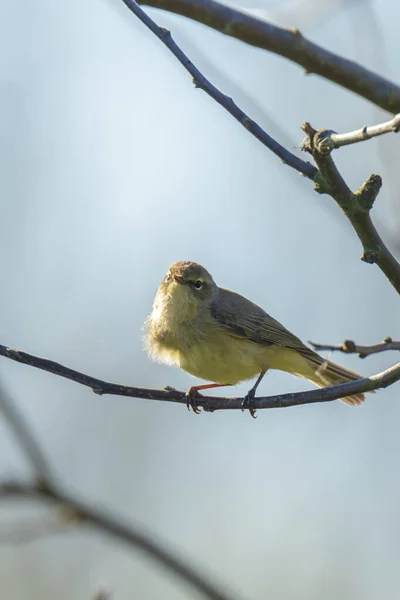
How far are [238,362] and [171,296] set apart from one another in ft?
2.39

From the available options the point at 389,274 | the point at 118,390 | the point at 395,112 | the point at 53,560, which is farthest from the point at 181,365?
the point at 53,560

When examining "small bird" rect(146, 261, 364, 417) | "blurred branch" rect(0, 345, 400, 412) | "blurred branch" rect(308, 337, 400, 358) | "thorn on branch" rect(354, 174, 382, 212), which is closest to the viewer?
"blurred branch" rect(308, 337, 400, 358)

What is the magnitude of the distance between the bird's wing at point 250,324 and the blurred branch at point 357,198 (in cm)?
308

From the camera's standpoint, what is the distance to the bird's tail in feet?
18.6

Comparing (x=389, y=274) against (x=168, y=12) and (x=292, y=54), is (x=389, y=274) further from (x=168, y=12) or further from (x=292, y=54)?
(x=168, y=12)

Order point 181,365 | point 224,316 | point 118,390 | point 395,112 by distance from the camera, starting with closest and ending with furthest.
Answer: point 395,112, point 118,390, point 181,365, point 224,316

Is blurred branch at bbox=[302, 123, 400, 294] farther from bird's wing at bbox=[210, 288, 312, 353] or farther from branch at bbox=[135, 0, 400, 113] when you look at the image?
bird's wing at bbox=[210, 288, 312, 353]

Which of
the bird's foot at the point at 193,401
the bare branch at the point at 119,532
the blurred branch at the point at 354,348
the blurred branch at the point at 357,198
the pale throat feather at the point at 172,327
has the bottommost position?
the bare branch at the point at 119,532

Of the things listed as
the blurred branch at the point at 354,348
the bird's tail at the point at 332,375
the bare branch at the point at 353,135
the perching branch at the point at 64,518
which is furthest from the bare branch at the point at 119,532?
the bird's tail at the point at 332,375

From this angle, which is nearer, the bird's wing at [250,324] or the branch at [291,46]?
the branch at [291,46]

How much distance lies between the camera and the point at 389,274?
2.87 metres

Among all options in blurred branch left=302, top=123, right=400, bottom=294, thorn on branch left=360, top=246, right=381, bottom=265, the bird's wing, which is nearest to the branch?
blurred branch left=302, top=123, right=400, bottom=294

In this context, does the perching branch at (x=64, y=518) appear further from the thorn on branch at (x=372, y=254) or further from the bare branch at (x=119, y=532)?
the thorn on branch at (x=372, y=254)

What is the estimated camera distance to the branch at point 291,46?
1995mm
